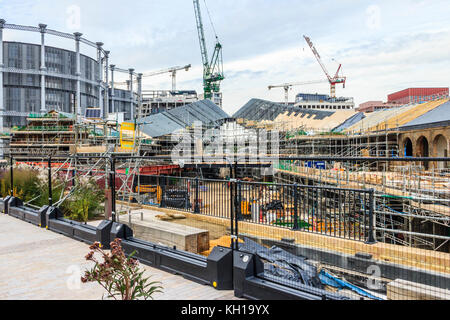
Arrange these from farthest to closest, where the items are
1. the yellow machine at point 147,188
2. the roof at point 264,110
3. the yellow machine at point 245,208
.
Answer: the roof at point 264,110
the yellow machine at point 147,188
the yellow machine at point 245,208

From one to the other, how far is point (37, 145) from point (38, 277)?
51.2 metres

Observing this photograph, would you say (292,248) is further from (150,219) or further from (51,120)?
(51,120)

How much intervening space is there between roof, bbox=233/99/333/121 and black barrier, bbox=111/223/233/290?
2726 inches

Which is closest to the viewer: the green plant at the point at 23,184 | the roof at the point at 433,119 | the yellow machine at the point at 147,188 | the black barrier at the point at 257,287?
the black barrier at the point at 257,287

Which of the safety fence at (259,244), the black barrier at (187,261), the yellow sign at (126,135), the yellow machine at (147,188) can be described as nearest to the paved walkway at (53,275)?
the black barrier at (187,261)

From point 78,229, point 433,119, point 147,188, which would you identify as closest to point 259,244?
point 78,229

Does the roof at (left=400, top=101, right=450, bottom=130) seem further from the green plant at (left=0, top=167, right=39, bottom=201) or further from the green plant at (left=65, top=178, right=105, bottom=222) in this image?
the green plant at (left=0, top=167, right=39, bottom=201)

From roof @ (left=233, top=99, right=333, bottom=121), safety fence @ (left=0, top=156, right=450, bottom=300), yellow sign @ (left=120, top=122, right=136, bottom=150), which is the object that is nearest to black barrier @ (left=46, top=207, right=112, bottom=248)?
safety fence @ (left=0, top=156, right=450, bottom=300)

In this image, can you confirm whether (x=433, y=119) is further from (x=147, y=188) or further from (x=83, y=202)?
(x=83, y=202)

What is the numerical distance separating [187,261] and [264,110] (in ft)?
282

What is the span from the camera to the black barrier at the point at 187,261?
5.11m

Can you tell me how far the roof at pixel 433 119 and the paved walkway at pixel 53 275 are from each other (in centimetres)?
2529

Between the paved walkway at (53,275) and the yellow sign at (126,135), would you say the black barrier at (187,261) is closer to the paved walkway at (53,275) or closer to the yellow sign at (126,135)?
the paved walkway at (53,275)

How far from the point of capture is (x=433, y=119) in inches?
1048
